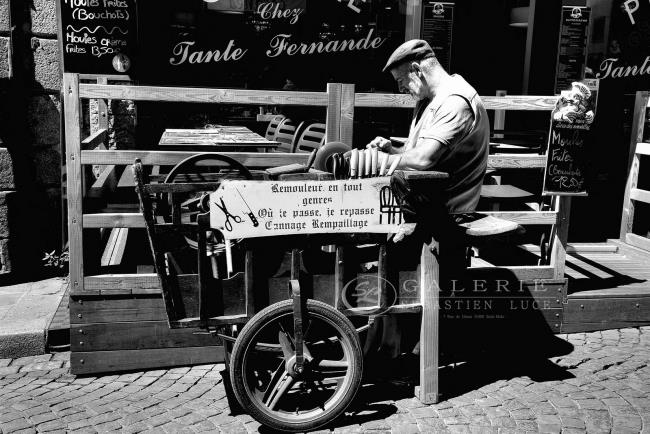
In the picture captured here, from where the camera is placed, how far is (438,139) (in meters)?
3.83

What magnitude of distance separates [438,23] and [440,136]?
373 centimetres

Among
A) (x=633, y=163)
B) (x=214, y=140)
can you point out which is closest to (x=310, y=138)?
(x=214, y=140)

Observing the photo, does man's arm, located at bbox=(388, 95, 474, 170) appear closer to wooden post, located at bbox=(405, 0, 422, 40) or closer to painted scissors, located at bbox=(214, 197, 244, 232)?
painted scissors, located at bbox=(214, 197, 244, 232)

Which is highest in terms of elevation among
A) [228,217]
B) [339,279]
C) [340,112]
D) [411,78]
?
[411,78]

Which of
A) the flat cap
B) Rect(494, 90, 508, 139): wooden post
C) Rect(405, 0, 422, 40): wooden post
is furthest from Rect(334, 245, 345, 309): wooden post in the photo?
Rect(494, 90, 508, 139): wooden post

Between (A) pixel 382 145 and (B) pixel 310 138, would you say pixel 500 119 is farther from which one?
(A) pixel 382 145

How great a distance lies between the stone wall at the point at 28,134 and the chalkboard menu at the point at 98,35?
0.24m

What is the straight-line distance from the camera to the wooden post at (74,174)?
164 inches

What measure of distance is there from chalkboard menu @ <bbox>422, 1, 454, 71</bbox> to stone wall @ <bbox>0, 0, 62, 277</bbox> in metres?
3.65

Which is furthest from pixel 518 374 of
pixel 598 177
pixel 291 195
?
pixel 598 177

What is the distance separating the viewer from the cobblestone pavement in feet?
12.6

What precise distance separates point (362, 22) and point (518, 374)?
4.10m

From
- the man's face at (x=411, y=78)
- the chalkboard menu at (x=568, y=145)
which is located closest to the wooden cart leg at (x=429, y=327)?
the man's face at (x=411, y=78)

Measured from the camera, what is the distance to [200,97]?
4.35 metres
